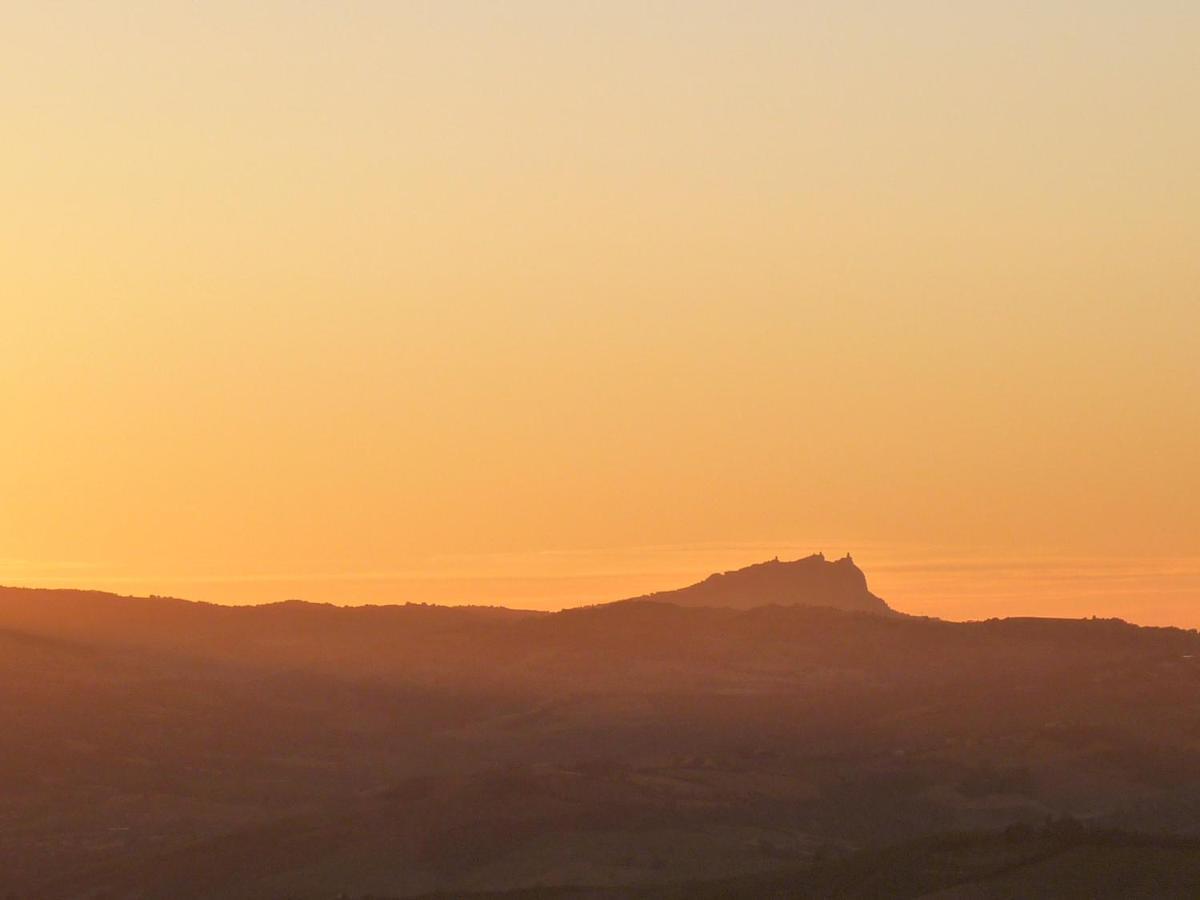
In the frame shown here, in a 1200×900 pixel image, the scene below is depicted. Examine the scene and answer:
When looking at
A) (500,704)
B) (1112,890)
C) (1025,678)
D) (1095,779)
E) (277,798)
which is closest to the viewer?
(1112,890)

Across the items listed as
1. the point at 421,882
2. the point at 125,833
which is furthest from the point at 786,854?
the point at 125,833

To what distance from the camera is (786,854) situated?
355ft

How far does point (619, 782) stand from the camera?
12512 centimetres

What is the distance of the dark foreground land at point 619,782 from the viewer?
94.7m

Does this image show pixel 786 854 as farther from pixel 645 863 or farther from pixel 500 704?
pixel 500 704

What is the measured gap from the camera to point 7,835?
13762 centimetres

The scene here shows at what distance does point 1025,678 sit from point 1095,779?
1267 inches

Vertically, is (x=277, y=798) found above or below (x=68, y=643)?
below

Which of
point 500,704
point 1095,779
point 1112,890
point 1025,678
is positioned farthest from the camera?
point 500,704

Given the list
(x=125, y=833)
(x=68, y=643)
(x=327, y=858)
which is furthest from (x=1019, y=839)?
(x=68, y=643)

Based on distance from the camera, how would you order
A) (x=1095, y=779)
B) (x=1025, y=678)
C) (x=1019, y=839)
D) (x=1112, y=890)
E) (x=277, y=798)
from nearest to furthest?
(x=1112, y=890), (x=1019, y=839), (x=1095, y=779), (x=277, y=798), (x=1025, y=678)

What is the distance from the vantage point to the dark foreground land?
94.7m

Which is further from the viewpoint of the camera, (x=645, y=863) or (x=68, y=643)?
(x=68, y=643)

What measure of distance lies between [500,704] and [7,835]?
6200cm
